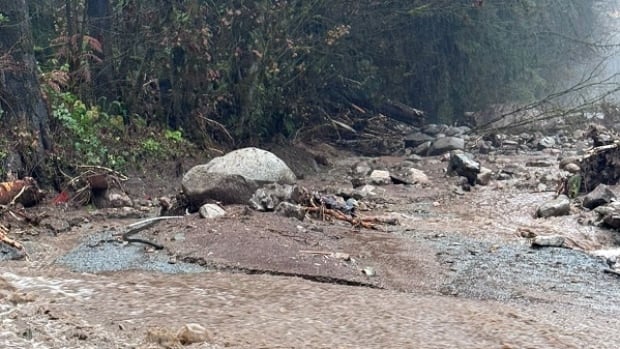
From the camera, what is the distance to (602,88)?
58.9 ft

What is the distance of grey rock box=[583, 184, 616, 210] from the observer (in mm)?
7215

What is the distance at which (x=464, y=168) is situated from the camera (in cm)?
990

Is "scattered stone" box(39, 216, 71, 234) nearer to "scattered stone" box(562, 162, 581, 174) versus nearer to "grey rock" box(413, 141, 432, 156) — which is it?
"scattered stone" box(562, 162, 581, 174)

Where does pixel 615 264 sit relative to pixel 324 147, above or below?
above

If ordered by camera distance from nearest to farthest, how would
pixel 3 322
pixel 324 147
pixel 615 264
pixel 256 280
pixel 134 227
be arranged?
pixel 3 322 < pixel 256 280 < pixel 615 264 < pixel 134 227 < pixel 324 147

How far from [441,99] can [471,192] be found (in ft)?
21.8

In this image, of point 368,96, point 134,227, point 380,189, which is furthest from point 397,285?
point 368,96

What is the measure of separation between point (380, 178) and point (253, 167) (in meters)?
2.57

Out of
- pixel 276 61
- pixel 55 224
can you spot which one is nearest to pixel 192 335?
pixel 55 224

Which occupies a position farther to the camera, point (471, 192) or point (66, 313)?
point (471, 192)

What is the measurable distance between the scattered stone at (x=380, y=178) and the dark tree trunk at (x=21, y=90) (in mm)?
3851

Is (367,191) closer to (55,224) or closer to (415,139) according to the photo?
(55,224)

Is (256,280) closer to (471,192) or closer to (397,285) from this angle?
(397,285)

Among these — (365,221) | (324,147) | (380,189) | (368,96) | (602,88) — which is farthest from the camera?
(602,88)
